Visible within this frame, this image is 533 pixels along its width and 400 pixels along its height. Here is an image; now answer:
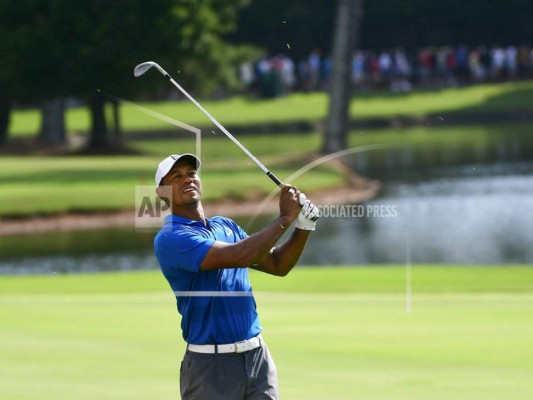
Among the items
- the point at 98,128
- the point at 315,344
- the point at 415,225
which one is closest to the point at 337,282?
the point at 315,344

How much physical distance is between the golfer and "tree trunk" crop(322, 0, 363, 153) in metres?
22.9

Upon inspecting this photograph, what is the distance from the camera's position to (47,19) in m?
28.0

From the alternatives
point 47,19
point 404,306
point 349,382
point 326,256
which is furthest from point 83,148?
point 349,382

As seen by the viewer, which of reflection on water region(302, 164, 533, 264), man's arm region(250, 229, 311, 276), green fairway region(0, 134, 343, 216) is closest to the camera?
man's arm region(250, 229, 311, 276)

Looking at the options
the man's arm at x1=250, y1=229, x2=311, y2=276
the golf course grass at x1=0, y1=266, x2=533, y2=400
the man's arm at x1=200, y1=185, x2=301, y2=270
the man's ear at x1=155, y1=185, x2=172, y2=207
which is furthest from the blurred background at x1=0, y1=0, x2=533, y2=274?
the man's arm at x1=200, y1=185, x2=301, y2=270

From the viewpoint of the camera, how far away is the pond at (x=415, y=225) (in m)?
22.2

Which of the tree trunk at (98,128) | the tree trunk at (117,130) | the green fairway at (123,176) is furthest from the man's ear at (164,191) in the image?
the tree trunk at (98,128)

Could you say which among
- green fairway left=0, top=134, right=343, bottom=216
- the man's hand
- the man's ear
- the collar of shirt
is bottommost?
the collar of shirt

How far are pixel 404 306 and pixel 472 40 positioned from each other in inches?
662

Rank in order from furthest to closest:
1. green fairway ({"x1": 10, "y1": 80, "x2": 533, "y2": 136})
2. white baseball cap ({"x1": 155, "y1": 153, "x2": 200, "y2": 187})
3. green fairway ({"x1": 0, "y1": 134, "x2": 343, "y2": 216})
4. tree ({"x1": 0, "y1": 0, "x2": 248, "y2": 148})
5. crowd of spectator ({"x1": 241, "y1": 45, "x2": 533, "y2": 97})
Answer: green fairway ({"x1": 10, "y1": 80, "x2": 533, "y2": 136})
crowd of spectator ({"x1": 241, "y1": 45, "x2": 533, "y2": 97})
green fairway ({"x1": 0, "y1": 134, "x2": 343, "y2": 216})
tree ({"x1": 0, "y1": 0, "x2": 248, "y2": 148})
white baseball cap ({"x1": 155, "y1": 153, "x2": 200, "y2": 187})

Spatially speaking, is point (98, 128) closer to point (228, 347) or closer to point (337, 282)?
point (337, 282)

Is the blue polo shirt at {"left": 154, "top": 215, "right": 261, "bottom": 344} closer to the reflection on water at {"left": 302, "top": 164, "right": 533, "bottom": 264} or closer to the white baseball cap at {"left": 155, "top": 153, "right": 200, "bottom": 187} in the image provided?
the white baseball cap at {"left": 155, "top": 153, "right": 200, "bottom": 187}

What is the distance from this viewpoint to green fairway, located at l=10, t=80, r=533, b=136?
107 feet

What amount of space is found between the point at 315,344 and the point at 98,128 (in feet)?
77.9
